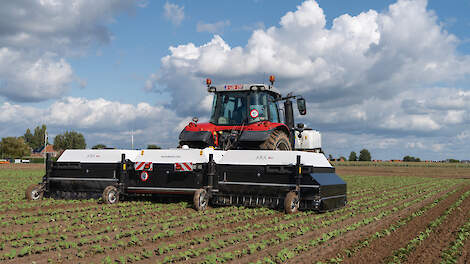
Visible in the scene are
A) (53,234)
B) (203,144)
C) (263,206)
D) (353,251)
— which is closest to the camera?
(353,251)

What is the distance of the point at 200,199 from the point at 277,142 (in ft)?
9.73

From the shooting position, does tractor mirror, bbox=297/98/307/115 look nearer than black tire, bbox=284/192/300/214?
No

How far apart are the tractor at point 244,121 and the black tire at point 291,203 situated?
6.88 ft

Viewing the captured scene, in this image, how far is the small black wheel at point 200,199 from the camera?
987 cm

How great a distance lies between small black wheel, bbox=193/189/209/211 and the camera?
9.87 m

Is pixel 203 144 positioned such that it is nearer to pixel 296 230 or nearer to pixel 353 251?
pixel 296 230

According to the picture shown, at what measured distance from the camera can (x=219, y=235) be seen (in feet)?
23.5

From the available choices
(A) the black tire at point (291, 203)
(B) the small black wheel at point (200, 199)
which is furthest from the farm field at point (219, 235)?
(B) the small black wheel at point (200, 199)

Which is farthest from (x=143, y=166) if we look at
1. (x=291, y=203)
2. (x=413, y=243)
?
(x=413, y=243)

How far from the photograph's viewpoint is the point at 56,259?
5.57 m

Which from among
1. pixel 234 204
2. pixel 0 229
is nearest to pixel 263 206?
pixel 234 204

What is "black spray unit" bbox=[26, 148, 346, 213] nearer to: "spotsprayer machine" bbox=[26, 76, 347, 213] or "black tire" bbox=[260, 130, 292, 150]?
"spotsprayer machine" bbox=[26, 76, 347, 213]

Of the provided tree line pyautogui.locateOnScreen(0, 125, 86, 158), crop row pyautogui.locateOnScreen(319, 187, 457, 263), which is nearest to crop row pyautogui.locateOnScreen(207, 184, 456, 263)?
crop row pyautogui.locateOnScreen(319, 187, 457, 263)

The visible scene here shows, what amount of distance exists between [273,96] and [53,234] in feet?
26.1
